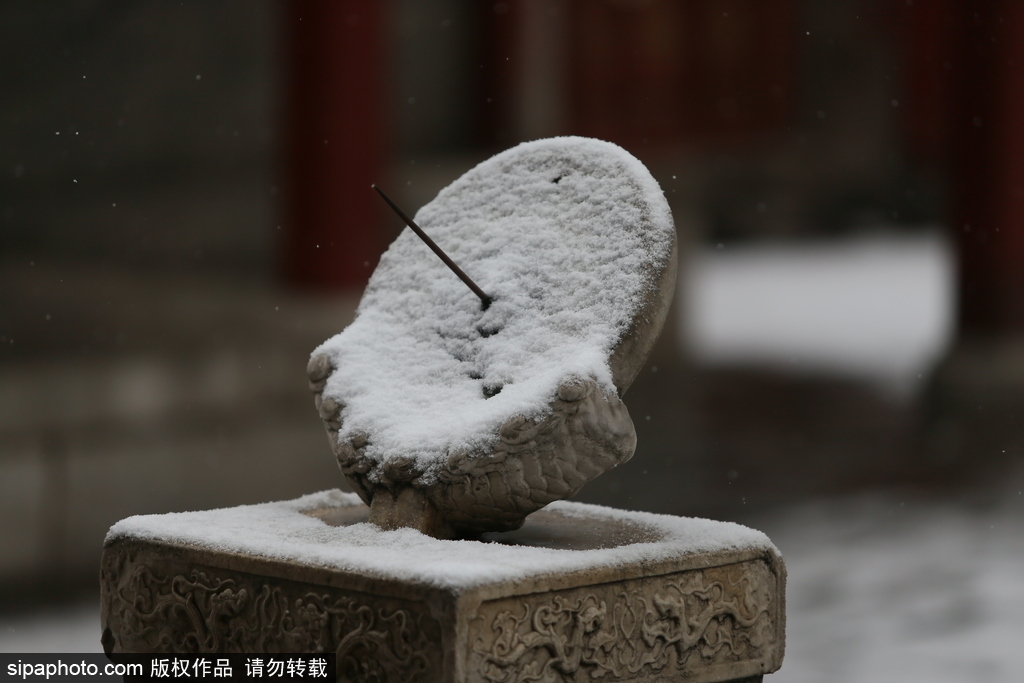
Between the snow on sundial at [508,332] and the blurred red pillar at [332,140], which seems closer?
the snow on sundial at [508,332]

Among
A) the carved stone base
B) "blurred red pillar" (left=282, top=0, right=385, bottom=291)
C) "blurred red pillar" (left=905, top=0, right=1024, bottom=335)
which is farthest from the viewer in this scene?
"blurred red pillar" (left=905, top=0, right=1024, bottom=335)

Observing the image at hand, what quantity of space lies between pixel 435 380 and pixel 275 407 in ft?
11.1

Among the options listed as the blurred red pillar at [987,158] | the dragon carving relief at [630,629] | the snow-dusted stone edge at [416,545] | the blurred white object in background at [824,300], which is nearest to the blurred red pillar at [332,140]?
the blurred red pillar at [987,158]

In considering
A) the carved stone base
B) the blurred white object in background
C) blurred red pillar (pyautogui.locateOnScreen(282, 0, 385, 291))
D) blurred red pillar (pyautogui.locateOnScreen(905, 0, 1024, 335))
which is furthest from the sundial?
the blurred white object in background

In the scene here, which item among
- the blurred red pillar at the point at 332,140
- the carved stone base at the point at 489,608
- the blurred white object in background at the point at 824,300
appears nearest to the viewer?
the carved stone base at the point at 489,608

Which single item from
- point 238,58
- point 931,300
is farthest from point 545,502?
point 931,300

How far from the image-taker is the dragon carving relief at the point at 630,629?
75.6 inches

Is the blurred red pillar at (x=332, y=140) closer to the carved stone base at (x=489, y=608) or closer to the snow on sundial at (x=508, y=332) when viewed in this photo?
the snow on sundial at (x=508, y=332)

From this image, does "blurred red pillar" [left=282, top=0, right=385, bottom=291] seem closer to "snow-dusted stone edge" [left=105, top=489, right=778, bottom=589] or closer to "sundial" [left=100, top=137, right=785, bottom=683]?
"sundial" [left=100, top=137, right=785, bottom=683]

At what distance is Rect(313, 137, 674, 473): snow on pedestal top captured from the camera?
2240mm

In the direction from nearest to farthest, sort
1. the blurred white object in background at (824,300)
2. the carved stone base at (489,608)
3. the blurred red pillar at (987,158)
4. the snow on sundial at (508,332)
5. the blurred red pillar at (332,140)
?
the carved stone base at (489,608) < the snow on sundial at (508,332) < the blurred red pillar at (332,140) < the blurred red pillar at (987,158) < the blurred white object in background at (824,300)

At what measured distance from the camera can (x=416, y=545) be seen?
2.13 meters

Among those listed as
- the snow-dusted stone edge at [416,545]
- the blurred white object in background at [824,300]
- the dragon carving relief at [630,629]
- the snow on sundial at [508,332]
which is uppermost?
the snow on sundial at [508,332]

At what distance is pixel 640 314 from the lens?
2227 mm
